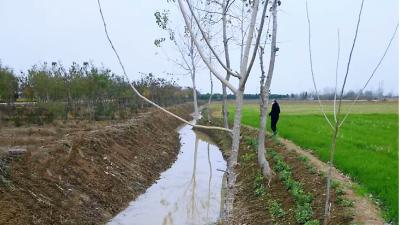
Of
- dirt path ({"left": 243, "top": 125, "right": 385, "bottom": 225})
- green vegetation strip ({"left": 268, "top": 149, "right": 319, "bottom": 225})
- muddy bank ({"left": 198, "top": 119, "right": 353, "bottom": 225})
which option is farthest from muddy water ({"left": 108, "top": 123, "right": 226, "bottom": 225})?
dirt path ({"left": 243, "top": 125, "right": 385, "bottom": 225})

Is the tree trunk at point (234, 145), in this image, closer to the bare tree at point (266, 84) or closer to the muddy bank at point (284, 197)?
the muddy bank at point (284, 197)

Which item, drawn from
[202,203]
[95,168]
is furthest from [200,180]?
[95,168]

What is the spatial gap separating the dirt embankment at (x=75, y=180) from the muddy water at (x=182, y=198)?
412 mm

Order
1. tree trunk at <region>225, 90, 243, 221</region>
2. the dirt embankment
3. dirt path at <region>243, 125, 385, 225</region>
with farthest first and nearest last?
the dirt embankment
dirt path at <region>243, 125, 385, 225</region>
tree trunk at <region>225, 90, 243, 221</region>

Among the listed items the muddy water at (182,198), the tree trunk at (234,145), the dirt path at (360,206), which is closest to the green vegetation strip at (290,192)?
the dirt path at (360,206)

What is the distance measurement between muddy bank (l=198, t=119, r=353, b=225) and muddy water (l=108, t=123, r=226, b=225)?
0.96 meters

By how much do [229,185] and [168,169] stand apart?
15.1 metres

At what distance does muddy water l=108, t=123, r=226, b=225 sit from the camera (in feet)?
39.2

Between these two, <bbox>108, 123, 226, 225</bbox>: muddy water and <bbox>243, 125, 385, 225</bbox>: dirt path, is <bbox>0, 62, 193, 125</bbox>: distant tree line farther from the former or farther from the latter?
<bbox>243, 125, 385, 225</bbox>: dirt path

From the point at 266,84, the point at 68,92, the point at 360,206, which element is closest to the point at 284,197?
the point at 360,206

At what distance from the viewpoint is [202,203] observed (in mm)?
13859

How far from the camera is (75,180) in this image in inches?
483

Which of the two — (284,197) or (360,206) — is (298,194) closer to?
(284,197)

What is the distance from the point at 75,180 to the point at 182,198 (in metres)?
3.77
